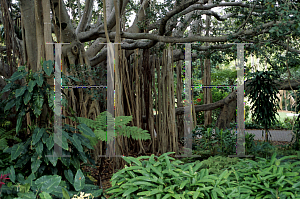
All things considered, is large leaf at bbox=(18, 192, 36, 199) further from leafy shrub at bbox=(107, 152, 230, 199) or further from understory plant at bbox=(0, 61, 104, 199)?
leafy shrub at bbox=(107, 152, 230, 199)

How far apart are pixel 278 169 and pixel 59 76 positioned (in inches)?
78.5

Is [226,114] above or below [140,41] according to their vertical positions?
below

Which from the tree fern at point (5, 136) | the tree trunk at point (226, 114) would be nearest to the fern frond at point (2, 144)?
the tree fern at point (5, 136)

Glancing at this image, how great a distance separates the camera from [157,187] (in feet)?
6.61

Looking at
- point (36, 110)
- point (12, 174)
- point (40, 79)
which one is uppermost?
point (40, 79)

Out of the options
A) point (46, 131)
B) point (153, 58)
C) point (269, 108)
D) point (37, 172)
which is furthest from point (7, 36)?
point (269, 108)

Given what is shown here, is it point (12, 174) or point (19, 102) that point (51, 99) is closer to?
point (19, 102)

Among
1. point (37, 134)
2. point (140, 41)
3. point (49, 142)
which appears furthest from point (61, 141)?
point (140, 41)

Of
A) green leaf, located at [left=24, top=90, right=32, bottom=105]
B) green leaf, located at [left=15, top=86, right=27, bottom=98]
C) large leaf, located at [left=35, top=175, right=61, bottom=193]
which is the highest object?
green leaf, located at [left=15, top=86, right=27, bottom=98]

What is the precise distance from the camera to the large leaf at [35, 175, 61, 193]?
6.55 feet

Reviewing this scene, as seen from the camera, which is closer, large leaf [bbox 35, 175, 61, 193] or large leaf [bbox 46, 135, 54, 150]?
large leaf [bbox 35, 175, 61, 193]

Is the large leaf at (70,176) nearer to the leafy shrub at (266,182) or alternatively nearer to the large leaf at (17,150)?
the large leaf at (17,150)

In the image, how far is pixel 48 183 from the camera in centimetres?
203

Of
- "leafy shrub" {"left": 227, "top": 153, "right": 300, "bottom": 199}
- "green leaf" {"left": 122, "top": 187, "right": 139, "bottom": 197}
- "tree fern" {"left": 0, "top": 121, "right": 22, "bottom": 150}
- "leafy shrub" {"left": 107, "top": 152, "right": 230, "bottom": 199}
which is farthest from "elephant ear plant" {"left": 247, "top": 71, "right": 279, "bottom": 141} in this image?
"tree fern" {"left": 0, "top": 121, "right": 22, "bottom": 150}
